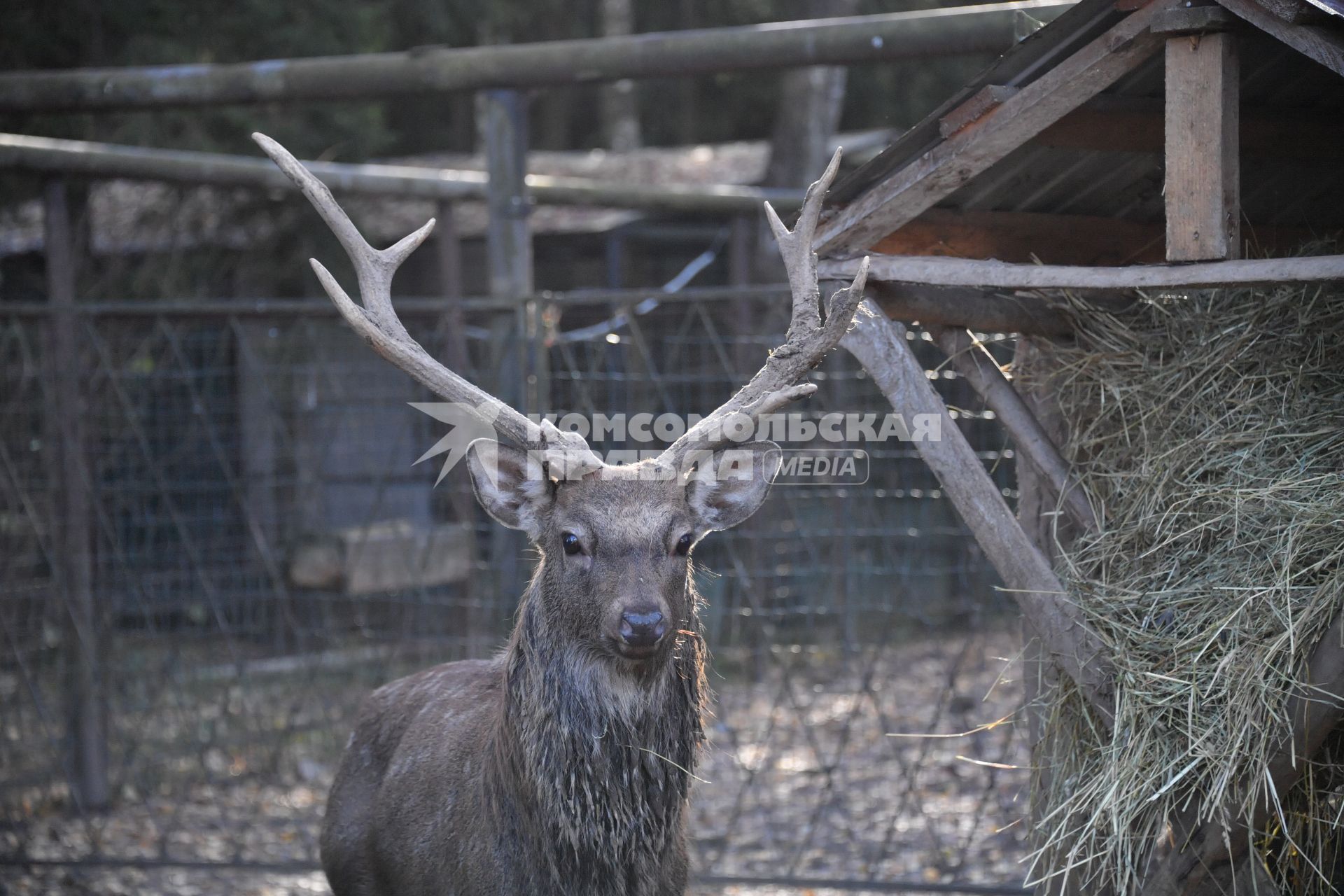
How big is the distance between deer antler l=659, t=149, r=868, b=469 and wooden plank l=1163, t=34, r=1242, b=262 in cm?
92

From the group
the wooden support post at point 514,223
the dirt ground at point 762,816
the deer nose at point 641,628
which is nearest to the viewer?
the deer nose at point 641,628

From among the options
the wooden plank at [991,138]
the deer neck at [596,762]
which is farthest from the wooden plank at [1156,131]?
the deer neck at [596,762]

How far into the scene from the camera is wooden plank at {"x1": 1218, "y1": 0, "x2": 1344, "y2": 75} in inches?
123

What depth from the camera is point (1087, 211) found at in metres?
4.57

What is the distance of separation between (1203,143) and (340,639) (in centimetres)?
569

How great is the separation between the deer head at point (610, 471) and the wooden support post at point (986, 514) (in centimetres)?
26

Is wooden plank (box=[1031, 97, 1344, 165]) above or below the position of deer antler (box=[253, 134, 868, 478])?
above

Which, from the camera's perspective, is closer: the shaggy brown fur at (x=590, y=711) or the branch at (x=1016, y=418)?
the shaggy brown fur at (x=590, y=711)

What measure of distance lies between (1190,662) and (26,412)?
6.22 meters

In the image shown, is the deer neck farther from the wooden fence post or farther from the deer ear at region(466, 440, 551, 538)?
the wooden fence post

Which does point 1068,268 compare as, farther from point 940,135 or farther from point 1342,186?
point 1342,186

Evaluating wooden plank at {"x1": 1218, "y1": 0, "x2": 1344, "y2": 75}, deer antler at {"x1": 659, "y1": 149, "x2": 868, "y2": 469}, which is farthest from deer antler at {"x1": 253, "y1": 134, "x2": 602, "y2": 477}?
wooden plank at {"x1": 1218, "y1": 0, "x2": 1344, "y2": 75}

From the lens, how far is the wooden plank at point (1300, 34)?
313 centimetres

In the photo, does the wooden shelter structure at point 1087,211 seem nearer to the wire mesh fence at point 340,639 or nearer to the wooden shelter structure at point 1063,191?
the wooden shelter structure at point 1063,191
